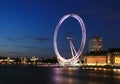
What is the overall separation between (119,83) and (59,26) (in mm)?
74152

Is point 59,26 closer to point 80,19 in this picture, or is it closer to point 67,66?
point 80,19

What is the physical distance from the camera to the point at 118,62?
199000 millimetres

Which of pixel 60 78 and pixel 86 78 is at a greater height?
pixel 60 78

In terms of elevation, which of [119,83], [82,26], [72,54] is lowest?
[119,83]

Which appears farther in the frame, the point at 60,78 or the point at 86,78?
the point at 86,78

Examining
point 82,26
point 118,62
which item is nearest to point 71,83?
point 82,26

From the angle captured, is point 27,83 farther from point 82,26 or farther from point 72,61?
point 72,61

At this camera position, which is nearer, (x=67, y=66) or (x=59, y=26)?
(x=59, y=26)

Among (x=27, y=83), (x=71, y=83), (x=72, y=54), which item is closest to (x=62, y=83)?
(x=71, y=83)

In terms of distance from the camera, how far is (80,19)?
123 meters

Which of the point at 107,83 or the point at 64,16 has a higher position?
the point at 64,16

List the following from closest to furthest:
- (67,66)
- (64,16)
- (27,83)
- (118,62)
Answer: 1. (27,83)
2. (64,16)
3. (67,66)
4. (118,62)

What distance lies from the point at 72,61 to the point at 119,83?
9388 centimetres

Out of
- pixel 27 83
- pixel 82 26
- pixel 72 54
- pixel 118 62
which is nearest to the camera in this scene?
pixel 27 83
